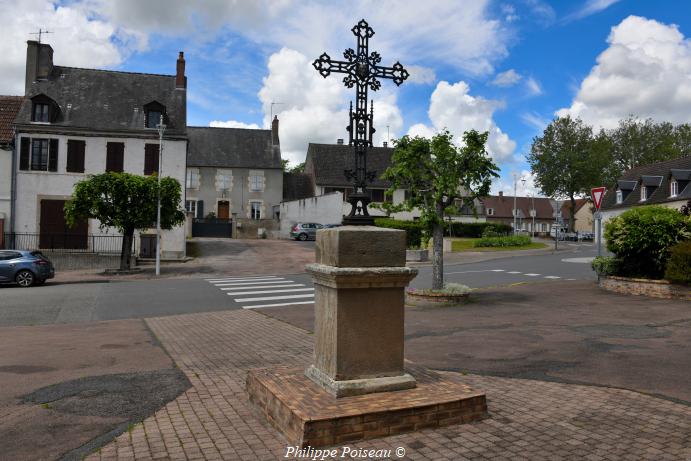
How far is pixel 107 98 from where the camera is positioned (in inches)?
1277

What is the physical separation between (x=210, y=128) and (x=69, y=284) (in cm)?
3626

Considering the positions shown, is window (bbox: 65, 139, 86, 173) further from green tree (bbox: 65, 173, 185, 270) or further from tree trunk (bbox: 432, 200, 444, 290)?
tree trunk (bbox: 432, 200, 444, 290)

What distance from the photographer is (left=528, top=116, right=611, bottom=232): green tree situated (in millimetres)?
61250

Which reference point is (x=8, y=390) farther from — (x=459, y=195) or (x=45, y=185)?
(x=45, y=185)

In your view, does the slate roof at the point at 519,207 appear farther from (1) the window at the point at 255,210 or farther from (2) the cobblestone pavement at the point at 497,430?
(2) the cobblestone pavement at the point at 497,430

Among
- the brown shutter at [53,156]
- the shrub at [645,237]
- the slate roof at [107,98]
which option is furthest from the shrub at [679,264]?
the brown shutter at [53,156]

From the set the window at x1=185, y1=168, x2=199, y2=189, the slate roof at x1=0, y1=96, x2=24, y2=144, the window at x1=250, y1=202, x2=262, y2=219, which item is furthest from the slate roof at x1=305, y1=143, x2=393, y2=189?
the slate roof at x1=0, y1=96, x2=24, y2=144

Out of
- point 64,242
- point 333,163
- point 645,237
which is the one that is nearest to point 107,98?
point 64,242

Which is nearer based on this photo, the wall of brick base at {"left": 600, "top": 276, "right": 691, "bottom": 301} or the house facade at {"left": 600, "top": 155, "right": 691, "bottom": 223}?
the wall of brick base at {"left": 600, "top": 276, "right": 691, "bottom": 301}

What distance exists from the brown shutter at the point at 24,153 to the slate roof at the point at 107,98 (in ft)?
3.38

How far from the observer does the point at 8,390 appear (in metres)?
6.16

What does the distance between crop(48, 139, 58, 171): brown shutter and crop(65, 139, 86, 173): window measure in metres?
0.62

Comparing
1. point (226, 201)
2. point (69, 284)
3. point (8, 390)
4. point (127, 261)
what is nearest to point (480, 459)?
point (8, 390)

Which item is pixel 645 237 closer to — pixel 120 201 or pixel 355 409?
pixel 355 409
